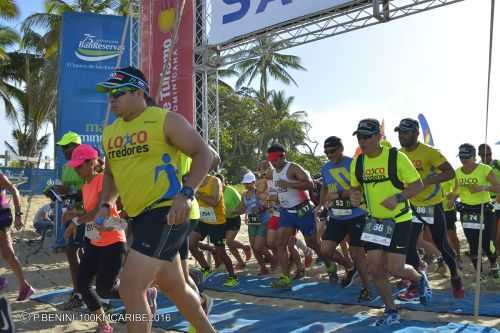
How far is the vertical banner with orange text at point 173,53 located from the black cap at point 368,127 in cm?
521

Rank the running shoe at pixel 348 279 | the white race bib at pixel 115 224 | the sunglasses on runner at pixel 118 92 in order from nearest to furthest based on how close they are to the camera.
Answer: the sunglasses on runner at pixel 118 92 → the white race bib at pixel 115 224 → the running shoe at pixel 348 279

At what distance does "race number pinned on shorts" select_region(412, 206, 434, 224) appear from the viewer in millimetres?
5456

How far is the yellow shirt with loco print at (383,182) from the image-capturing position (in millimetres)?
4547

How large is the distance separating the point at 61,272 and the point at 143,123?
682 centimetres

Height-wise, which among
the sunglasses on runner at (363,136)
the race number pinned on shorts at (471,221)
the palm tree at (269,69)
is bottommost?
the race number pinned on shorts at (471,221)

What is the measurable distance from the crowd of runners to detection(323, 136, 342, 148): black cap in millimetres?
15

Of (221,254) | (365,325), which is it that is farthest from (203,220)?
(365,325)

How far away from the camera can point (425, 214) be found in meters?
5.50

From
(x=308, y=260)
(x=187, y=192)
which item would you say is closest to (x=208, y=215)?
(x=308, y=260)

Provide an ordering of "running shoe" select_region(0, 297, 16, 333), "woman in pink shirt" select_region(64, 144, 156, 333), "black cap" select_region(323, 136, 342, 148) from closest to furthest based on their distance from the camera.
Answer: "running shoe" select_region(0, 297, 16, 333) < "woman in pink shirt" select_region(64, 144, 156, 333) < "black cap" select_region(323, 136, 342, 148)

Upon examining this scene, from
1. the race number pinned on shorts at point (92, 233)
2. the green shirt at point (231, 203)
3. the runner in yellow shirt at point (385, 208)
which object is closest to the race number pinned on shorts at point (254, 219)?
the green shirt at point (231, 203)

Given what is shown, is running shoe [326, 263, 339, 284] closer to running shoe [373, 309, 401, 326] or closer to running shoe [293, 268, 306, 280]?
running shoe [293, 268, 306, 280]

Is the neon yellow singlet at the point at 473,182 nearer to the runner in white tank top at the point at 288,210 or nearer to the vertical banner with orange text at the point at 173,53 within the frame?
the runner in white tank top at the point at 288,210

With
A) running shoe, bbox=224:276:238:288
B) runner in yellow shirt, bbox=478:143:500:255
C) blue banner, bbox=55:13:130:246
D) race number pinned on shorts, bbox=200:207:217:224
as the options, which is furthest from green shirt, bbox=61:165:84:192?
runner in yellow shirt, bbox=478:143:500:255
